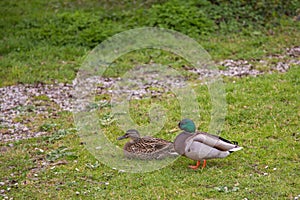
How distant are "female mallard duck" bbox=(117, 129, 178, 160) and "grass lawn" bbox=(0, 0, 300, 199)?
246 mm

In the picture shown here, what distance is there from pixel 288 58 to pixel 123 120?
16.5ft

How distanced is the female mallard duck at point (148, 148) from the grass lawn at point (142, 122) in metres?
0.25

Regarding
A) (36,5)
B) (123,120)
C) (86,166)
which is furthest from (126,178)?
(36,5)

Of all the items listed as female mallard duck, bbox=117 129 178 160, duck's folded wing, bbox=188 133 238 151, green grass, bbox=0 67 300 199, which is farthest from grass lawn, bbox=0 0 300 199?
duck's folded wing, bbox=188 133 238 151

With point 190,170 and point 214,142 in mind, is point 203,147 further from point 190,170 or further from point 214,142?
point 190,170

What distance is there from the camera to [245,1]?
635 inches

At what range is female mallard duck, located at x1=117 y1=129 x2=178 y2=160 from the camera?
8156mm

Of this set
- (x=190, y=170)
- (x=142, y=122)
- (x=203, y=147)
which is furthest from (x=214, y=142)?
(x=142, y=122)

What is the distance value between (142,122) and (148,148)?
2.03 metres

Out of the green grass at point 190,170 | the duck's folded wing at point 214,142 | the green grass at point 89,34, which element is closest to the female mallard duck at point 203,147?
the duck's folded wing at point 214,142

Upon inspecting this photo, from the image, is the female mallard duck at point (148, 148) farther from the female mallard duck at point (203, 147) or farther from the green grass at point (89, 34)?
the green grass at point (89, 34)

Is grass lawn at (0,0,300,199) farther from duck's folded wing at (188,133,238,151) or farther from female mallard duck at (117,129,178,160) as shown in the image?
duck's folded wing at (188,133,238,151)

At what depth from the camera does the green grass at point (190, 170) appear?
726 centimetres

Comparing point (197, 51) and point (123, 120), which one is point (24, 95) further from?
point (197, 51)
